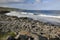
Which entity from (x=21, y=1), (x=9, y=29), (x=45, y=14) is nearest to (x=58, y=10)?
(x=45, y=14)

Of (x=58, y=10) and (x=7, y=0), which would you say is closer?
(x=58, y=10)

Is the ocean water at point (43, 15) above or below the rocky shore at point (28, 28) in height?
above

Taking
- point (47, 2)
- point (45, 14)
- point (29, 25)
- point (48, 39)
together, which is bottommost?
point (48, 39)

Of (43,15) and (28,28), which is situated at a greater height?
(43,15)

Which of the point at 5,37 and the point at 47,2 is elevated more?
the point at 47,2

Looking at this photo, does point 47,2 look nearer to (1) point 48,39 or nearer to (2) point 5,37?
(1) point 48,39
